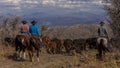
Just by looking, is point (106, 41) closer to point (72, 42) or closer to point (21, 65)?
point (21, 65)

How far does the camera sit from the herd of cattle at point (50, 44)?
96.0 feet

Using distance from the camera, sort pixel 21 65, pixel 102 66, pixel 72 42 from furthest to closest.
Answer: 1. pixel 72 42
2. pixel 21 65
3. pixel 102 66

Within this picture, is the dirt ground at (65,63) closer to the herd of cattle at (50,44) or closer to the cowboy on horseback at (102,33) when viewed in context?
the herd of cattle at (50,44)

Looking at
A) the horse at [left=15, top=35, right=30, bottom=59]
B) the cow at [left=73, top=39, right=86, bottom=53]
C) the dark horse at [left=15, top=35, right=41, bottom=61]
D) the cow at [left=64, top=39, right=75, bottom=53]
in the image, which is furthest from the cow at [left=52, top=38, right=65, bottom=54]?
the dark horse at [left=15, top=35, right=41, bottom=61]

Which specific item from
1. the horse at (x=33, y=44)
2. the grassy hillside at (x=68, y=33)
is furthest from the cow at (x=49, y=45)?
the grassy hillside at (x=68, y=33)

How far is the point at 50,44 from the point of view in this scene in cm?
3694

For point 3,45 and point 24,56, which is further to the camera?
point 3,45

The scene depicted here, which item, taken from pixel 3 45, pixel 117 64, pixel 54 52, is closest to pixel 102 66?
pixel 117 64

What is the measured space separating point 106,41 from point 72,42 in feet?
40.1

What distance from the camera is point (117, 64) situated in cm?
2600

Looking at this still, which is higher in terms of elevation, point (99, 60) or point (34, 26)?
point (34, 26)

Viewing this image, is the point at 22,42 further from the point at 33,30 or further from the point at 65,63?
the point at 65,63

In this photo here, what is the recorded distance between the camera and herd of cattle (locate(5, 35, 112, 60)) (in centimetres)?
2925

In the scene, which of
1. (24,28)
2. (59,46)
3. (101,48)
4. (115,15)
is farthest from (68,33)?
(101,48)
